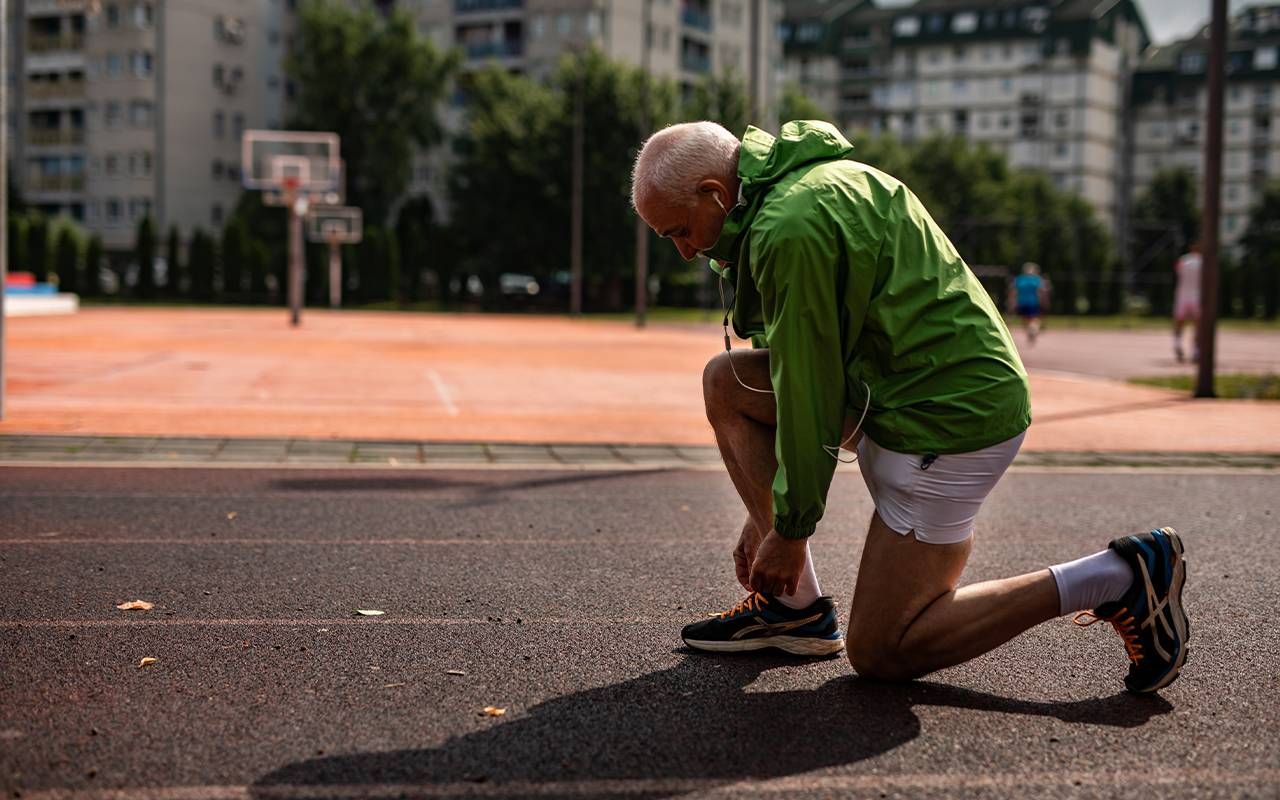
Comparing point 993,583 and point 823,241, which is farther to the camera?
point 993,583

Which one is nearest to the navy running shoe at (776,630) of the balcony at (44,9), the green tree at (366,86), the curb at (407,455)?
the curb at (407,455)

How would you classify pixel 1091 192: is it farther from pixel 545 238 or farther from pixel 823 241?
pixel 823 241

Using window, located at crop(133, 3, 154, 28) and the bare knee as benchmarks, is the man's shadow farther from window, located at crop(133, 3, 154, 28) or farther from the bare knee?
window, located at crop(133, 3, 154, 28)

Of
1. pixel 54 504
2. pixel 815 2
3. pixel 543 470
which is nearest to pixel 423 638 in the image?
pixel 54 504

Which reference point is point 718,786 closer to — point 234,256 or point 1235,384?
point 1235,384

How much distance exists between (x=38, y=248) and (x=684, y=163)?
194ft

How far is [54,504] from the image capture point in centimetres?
792

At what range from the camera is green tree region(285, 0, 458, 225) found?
7881cm

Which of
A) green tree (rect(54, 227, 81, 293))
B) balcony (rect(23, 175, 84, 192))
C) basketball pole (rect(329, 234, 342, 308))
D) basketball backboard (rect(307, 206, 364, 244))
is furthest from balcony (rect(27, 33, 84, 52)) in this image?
basketball pole (rect(329, 234, 342, 308))

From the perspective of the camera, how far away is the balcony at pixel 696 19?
90188 millimetres

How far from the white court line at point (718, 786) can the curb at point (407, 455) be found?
6.61m

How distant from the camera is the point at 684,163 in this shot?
404cm

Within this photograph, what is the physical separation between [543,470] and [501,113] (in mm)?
54692

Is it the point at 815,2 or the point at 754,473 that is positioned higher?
the point at 815,2
